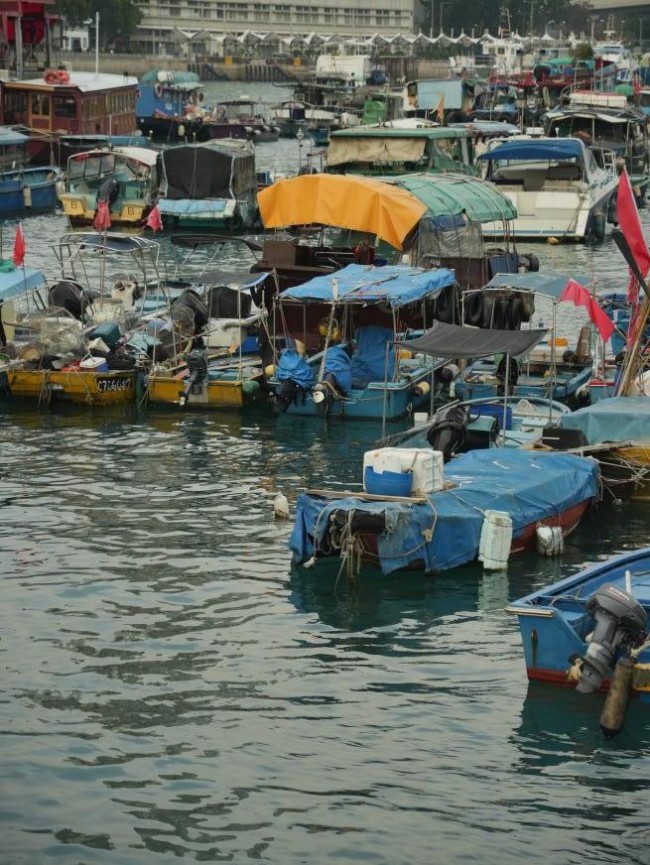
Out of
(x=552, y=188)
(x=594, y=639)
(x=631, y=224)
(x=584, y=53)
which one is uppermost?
(x=584, y=53)

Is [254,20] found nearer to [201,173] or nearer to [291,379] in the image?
[201,173]

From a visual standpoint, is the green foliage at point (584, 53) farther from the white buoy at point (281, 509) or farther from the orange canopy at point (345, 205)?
the white buoy at point (281, 509)

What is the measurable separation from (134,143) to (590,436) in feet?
177

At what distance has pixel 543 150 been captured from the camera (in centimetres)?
5188

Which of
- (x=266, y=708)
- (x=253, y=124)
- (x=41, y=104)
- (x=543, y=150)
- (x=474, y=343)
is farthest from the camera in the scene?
(x=253, y=124)

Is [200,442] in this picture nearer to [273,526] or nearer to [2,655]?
[273,526]

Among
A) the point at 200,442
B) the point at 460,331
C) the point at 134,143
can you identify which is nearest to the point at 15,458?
the point at 200,442

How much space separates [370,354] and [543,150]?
24.7 m

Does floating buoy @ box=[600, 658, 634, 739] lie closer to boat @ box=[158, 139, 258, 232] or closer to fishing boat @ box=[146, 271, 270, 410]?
fishing boat @ box=[146, 271, 270, 410]

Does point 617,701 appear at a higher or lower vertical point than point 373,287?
lower

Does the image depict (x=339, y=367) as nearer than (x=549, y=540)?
No

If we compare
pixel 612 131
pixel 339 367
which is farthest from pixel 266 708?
pixel 612 131

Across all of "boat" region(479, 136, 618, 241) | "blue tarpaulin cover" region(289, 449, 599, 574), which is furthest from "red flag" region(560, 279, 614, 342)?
"boat" region(479, 136, 618, 241)

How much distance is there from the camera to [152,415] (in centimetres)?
2914
